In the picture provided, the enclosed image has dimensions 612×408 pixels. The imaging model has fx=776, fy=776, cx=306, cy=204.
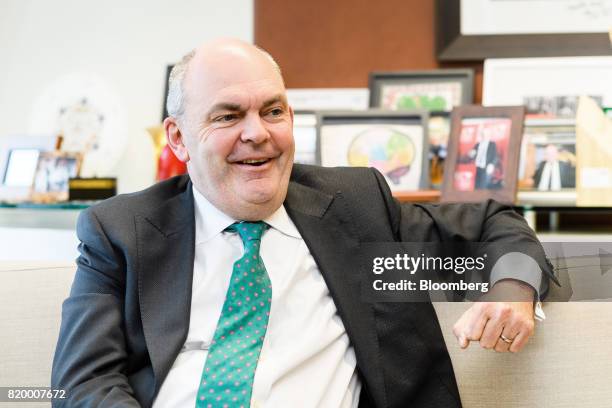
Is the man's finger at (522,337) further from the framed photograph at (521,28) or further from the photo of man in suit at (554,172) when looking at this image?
the framed photograph at (521,28)

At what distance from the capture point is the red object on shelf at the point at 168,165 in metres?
2.81

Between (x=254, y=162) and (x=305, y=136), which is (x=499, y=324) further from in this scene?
(x=305, y=136)

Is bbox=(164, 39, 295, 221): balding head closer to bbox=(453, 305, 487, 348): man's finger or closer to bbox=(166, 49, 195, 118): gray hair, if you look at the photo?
bbox=(166, 49, 195, 118): gray hair

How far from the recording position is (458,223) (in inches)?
64.7

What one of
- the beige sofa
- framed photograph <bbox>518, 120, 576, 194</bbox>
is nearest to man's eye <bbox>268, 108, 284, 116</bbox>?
the beige sofa

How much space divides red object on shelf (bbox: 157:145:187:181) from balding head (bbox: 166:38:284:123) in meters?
1.18

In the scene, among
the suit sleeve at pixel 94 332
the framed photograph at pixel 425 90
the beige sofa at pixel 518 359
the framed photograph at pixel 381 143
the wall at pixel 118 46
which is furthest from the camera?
the wall at pixel 118 46

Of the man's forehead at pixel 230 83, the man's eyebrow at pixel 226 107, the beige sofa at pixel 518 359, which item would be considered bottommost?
the beige sofa at pixel 518 359

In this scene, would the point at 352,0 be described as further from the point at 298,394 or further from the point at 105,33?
the point at 298,394

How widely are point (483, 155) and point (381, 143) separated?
38 cm

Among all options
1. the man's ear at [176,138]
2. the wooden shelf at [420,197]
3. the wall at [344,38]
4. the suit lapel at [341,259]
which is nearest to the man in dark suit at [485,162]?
the wooden shelf at [420,197]

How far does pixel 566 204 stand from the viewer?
2.40 meters

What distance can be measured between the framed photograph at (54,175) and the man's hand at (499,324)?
6.23 ft

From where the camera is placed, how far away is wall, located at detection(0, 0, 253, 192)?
3.28 m
